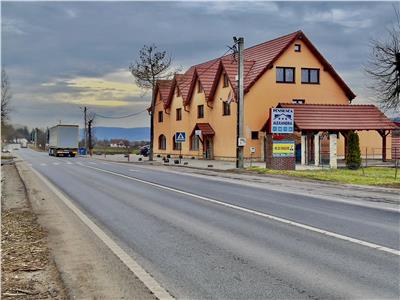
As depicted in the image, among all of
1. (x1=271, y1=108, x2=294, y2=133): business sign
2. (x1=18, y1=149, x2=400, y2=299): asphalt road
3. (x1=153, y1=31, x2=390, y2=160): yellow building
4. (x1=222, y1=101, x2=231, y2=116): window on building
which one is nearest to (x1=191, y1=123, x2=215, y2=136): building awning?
(x1=153, y1=31, x2=390, y2=160): yellow building

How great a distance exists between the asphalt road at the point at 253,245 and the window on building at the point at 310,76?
31.8 metres

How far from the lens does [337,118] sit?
39.0 meters

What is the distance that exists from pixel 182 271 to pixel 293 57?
132 feet

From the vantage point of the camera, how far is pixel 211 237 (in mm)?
8836

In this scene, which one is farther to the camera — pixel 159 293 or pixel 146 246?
pixel 146 246

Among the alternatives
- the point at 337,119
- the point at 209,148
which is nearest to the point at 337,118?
the point at 337,119

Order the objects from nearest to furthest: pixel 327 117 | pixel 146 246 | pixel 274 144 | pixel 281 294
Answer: pixel 281 294 → pixel 146 246 → pixel 274 144 → pixel 327 117

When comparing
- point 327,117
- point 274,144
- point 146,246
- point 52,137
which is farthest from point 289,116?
point 52,137

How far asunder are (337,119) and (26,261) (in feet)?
113

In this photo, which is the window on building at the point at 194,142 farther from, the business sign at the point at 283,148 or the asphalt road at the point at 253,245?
the asphalt road at the point at 253,245

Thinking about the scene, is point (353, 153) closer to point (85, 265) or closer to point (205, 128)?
point (205, 128)

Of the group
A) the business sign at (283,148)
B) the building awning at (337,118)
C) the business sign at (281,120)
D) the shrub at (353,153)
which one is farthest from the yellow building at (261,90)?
the shrub at (353,153)

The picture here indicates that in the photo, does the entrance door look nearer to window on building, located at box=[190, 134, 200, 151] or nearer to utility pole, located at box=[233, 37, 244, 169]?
window on building, located at box=[190, 134, 200, 151]

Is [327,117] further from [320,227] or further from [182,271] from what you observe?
[182,271]
